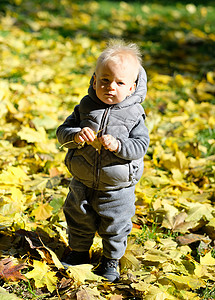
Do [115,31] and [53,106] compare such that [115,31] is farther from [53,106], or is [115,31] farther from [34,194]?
[34,194]

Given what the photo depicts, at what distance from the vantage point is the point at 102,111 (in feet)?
6.22

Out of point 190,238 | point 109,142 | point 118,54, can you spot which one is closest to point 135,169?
point 109,142

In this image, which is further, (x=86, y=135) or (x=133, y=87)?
(x=133, y=87)

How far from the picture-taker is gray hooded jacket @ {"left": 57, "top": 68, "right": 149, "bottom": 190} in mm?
1881

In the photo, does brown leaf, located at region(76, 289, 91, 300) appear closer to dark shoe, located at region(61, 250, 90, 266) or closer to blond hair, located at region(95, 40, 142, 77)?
dark shoe, located at region(61, 250, 90, 266)

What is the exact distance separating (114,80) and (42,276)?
1079 millimetres

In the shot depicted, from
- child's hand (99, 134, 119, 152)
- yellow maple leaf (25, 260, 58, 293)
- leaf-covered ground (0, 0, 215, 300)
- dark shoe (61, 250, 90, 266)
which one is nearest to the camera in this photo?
child's hand (99, 134, 119, 152)

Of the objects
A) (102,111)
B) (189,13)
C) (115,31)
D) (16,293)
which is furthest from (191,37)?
(16,293)

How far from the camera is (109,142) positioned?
5.76 feet

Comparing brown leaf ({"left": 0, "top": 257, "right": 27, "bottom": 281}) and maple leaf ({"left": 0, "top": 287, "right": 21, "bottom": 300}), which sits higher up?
brown leaf ({"left": 0, "top": 257, "right": 27, "bottom": 281})

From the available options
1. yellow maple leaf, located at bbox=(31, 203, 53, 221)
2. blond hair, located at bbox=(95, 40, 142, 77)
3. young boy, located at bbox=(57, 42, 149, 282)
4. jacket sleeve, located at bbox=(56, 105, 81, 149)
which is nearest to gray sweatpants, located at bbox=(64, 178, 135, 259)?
young boy, located at bbox=(57, 42, 149, 282)

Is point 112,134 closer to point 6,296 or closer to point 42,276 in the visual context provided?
Result: point 42,276

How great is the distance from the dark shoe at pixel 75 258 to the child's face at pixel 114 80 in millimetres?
932

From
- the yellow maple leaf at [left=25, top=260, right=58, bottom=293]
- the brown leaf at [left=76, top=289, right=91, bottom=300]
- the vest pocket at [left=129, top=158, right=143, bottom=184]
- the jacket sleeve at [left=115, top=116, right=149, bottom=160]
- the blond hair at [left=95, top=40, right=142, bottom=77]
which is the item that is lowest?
the brown leaf at [left=76, top=289, right=91, bottom=300]
